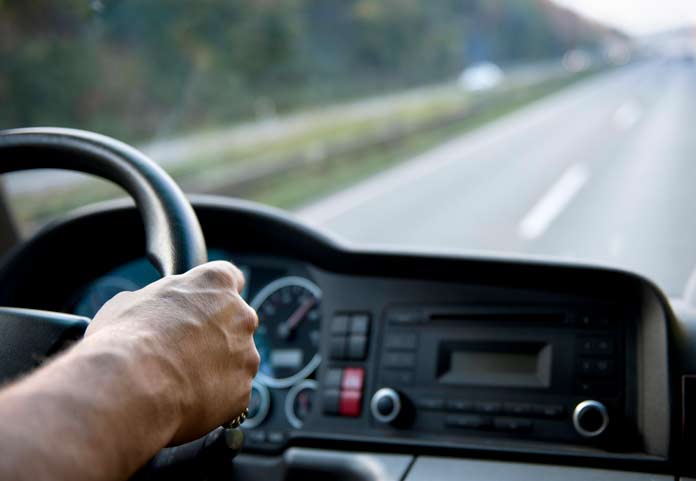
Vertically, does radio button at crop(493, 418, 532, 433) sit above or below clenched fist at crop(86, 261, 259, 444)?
below

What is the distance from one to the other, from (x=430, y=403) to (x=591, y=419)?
1.44 feet

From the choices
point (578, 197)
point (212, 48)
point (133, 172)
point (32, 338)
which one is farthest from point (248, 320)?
point (212, 48)

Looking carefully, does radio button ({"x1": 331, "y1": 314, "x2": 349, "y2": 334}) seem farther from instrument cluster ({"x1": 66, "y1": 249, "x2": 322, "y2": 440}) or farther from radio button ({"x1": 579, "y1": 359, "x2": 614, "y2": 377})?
radio button ({"x1": 579, "y1": 359, "x2": 614, "y2": 377})

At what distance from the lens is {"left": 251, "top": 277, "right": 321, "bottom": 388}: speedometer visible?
260cm

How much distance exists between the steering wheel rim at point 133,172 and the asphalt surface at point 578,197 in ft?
4.28

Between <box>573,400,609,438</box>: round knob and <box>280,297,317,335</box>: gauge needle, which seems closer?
<box>573,400,609,438</box>: round knob

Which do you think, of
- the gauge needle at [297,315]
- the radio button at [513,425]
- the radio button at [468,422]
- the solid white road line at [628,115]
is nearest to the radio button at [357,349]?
the gauge needle at [297,315]

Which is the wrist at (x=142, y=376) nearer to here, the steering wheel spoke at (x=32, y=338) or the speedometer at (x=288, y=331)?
the steering wheel spoke at (x=32, y=338)

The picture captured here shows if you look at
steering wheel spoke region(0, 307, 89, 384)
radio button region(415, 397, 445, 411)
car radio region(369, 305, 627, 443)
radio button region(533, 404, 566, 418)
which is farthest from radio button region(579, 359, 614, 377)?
steering wheel spoke region(0, 307, 89, 384)

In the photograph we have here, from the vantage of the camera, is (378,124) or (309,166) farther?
(378,124)

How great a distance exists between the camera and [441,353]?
242 centimetres

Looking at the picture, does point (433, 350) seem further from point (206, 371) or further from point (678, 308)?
point (206, 371)

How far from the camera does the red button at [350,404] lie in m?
2.42

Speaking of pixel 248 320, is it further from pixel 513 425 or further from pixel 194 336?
pixel 513 425
